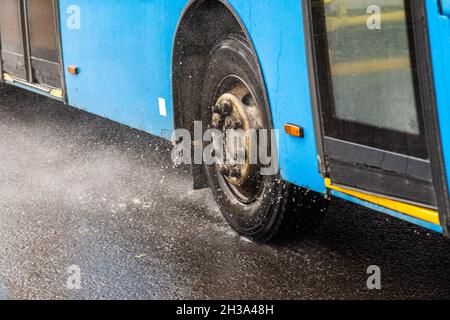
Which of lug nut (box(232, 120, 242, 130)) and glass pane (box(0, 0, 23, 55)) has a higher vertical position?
glass pane (box(0, 0, 23, 55))

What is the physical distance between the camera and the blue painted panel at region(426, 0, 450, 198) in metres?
3.05

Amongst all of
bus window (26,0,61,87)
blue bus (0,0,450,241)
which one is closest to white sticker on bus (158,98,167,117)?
blue bus (0,0,450,241)

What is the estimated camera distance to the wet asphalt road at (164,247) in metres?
4.20

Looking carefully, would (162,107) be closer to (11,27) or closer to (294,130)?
(294,130)

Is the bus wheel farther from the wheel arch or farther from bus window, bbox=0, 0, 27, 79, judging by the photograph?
bus window, bbox=0, 0, 27, 79

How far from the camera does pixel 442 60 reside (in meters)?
3.10

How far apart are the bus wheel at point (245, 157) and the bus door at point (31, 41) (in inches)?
85.2

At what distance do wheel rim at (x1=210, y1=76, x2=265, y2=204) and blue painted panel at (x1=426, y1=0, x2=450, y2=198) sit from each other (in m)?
1.35

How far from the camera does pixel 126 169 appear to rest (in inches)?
257

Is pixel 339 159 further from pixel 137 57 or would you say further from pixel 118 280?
pixel 137 57

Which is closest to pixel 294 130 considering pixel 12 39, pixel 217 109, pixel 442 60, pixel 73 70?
pixel 217 109

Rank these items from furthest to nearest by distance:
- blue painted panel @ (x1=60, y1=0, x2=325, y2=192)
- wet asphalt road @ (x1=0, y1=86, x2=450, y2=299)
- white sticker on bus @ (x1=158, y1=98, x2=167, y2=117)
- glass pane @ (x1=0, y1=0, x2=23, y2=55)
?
glass pane @ (x1=0, y1=0, x2=23, y2=55), white sticker on bus @ (x1=158, y1=98, x2=167, y2=117), wet asphalt road @ (x1=0, y1=86, x2=450, y2=299), blue painted panel @ (x1=60, y1=0, x2=325, y2=192)

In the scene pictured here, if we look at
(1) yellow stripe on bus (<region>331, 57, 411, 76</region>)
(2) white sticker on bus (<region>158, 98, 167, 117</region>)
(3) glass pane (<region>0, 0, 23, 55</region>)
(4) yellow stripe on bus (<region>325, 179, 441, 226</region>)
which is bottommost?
(4) yellow stripe on bus (<region>325, 179, 441, 226</region>)

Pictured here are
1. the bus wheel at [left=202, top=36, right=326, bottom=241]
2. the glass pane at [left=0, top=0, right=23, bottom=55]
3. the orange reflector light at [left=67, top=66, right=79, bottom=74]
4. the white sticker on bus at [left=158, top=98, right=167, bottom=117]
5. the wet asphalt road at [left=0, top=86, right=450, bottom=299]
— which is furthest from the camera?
the glass pane at [left=0, top=0, right=23, bottom=55]
